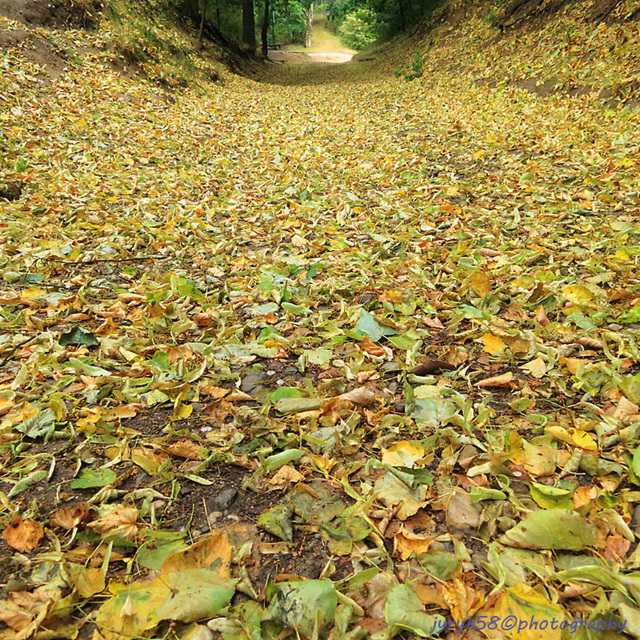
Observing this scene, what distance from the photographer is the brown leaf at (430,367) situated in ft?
7.24

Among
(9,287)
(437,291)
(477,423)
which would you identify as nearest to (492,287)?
(437,291)

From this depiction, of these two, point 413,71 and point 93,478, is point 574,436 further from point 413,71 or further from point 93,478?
point 413,71

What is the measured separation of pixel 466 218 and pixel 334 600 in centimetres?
356

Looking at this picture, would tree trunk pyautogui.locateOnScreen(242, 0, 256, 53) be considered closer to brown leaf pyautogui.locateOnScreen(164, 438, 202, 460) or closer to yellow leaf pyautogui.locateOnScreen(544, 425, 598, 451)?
brown leaf pyautogui.locateOnScreen(164, 438, 202, 460)

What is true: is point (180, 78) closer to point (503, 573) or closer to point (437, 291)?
point (437, 291)

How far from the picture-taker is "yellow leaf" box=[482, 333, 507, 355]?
2.31 m

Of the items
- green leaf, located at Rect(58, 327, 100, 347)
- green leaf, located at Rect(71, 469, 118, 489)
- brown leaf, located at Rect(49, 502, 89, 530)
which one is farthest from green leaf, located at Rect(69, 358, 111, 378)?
brown leaf, located at Rect(49, 502, 89, 530)

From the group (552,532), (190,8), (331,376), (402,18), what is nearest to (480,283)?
(331,376)

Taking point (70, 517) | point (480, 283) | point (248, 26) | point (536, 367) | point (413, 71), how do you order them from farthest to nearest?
point (248, 26) → point (413, 71) → point (480, 283) → point (536, 367) → point (70, 517)

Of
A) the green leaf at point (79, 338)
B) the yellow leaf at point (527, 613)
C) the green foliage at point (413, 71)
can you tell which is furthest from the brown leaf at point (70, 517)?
the green foliage at point (413, 71)

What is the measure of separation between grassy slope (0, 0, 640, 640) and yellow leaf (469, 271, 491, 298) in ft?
0.04

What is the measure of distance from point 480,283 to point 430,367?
93 centimetres

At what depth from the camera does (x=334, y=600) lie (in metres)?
1.21

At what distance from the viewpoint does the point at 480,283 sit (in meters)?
2.84
